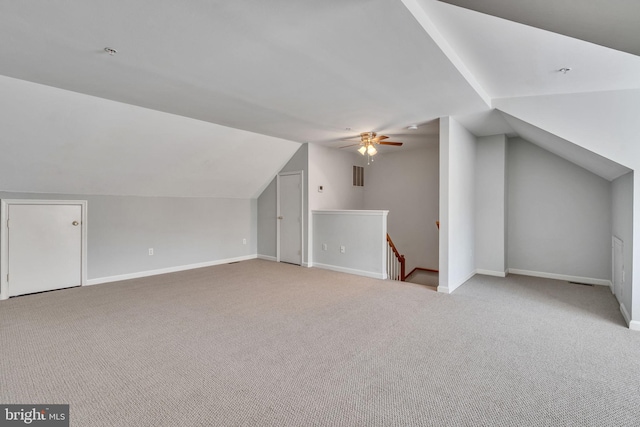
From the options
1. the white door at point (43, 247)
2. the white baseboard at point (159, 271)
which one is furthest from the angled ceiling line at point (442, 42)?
the white baseboard at point (159, 271)

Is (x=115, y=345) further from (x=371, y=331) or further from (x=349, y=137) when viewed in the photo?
(x=349, y=137)

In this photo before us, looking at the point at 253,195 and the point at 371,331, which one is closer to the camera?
the point at 371,331

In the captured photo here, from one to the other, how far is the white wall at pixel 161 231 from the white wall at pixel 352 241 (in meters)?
1.85

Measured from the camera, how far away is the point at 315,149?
21.0 feet

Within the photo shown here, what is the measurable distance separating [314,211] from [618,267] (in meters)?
4.61

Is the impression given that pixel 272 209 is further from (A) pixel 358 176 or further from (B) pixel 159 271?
(B) pixel 159 271

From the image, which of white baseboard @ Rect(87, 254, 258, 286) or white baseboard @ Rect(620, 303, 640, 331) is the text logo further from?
white baseboard @ Rect(620, 303, 640, 331)

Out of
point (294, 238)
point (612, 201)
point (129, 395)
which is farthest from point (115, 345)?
point (612, 201)

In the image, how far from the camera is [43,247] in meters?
4.44

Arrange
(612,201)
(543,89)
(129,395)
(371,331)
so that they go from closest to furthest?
(129,395) < (371,331) < (543,89) < (612,201)

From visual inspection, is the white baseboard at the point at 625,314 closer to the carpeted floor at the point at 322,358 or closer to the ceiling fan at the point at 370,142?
the carpeted floor at the point at 322,358

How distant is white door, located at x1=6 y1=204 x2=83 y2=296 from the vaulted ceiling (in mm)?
358

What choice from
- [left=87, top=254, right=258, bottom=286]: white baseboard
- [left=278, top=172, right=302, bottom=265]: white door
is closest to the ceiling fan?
[left=278, top=172, right=302, bottom=265]: white door

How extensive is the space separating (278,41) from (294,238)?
4.52 m
